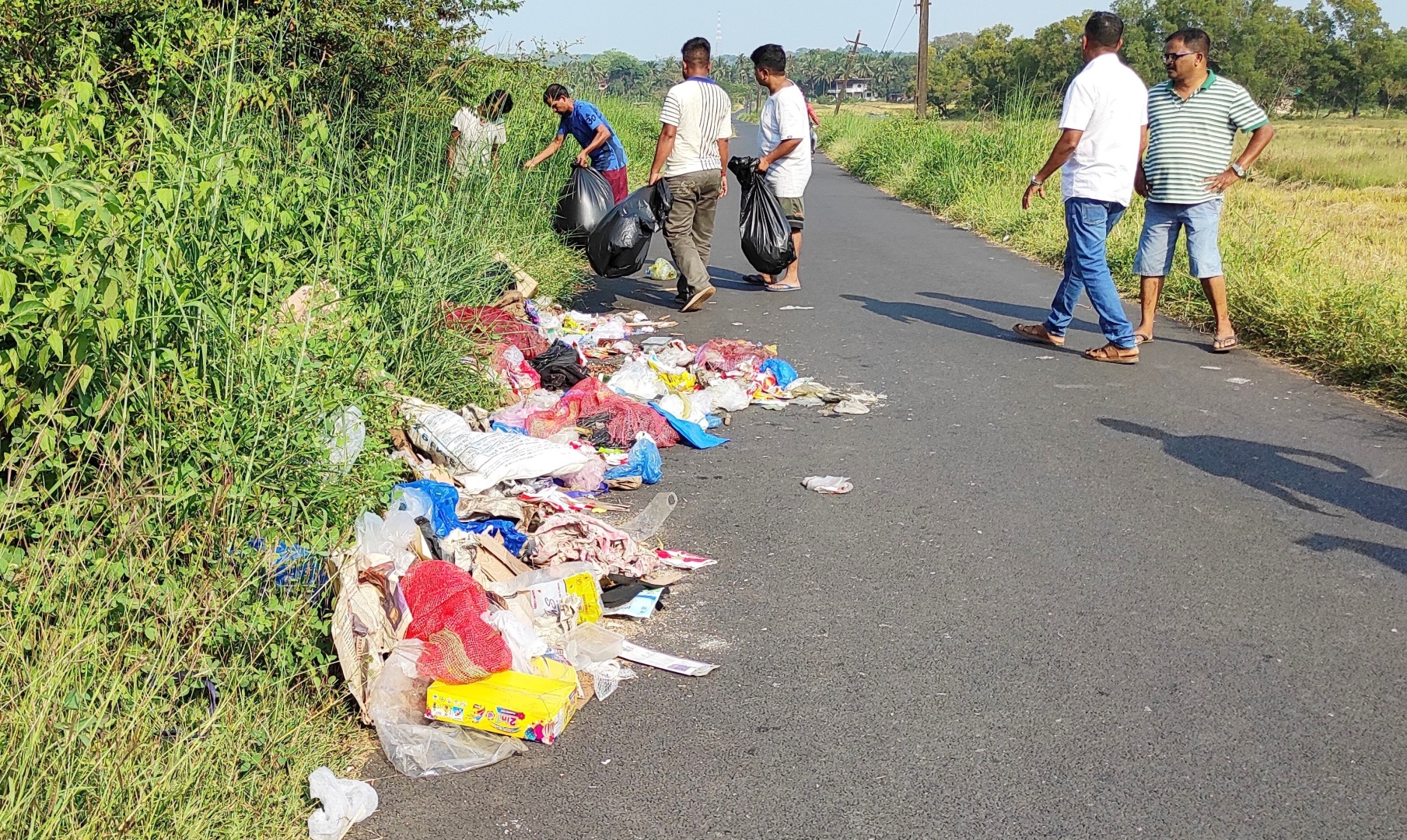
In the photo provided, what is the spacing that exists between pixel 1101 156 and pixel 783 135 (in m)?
3.02

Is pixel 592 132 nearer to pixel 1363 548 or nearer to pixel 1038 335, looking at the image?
pixel 1038 335

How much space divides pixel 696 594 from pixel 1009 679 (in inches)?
48.3

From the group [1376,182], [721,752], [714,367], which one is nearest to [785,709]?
[721,752]

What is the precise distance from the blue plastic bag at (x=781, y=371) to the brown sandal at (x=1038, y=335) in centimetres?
→ 216

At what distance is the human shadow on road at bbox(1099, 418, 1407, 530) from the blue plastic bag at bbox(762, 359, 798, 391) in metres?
1.99

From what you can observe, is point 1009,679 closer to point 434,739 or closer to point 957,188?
point 434,739

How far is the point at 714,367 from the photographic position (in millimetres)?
7828

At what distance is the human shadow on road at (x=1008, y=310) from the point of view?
9.58 meters

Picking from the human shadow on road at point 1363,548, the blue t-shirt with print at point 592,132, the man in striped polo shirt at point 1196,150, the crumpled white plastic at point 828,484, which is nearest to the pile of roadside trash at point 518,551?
the crumpled white plastic at point 828,484

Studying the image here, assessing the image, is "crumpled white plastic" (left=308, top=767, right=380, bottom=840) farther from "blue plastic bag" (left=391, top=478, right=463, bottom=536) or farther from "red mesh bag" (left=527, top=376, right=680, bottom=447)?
"red mesh bag" (left=527, top=376, right=680, bottom=447)

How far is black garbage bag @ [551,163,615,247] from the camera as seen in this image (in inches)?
415

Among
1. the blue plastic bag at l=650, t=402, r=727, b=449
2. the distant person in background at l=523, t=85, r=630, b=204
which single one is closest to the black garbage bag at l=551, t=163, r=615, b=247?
the distant person in background at l=523, t=85, r=630, b=204

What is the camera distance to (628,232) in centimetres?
973

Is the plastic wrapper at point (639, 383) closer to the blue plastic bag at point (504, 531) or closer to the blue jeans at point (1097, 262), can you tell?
the blue plastic bag at point (504, 531)
